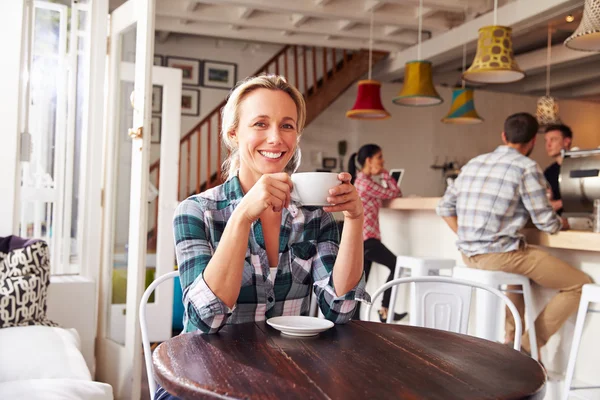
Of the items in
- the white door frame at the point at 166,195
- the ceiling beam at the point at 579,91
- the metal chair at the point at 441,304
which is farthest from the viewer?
the ceiling beam at the point at 579,91

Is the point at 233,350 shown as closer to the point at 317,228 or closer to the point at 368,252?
the point at 317,228

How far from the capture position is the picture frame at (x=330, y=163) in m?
9.14

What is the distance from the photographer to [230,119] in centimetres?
151

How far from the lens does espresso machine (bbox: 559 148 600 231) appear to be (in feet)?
9.44

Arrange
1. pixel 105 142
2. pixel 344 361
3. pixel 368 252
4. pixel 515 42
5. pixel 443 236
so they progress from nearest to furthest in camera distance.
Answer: pixel 344 361 < pixel 105 142 < pixel 443 236 < pixel 368 252 < pixel 515 42

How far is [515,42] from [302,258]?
25.1 feet

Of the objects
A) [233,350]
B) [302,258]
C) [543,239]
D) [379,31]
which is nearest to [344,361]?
[233,350]

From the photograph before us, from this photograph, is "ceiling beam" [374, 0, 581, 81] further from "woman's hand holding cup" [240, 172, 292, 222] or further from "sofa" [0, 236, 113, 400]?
"woman's hand holding cup" [240, 172, 292, 222]

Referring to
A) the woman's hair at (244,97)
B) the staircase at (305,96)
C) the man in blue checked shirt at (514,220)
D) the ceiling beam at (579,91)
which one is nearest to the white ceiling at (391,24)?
the staircase at (305,96)

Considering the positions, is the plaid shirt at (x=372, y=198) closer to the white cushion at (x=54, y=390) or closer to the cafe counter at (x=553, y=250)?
the cafe counter at (x=553, y=250)

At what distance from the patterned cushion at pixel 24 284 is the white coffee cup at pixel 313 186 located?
1859 millimetres

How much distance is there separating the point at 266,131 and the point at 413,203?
2954 mm

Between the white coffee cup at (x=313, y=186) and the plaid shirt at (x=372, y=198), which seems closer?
the white coffee cup at (x=313, y=186)

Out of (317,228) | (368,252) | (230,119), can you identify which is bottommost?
(368,252)
